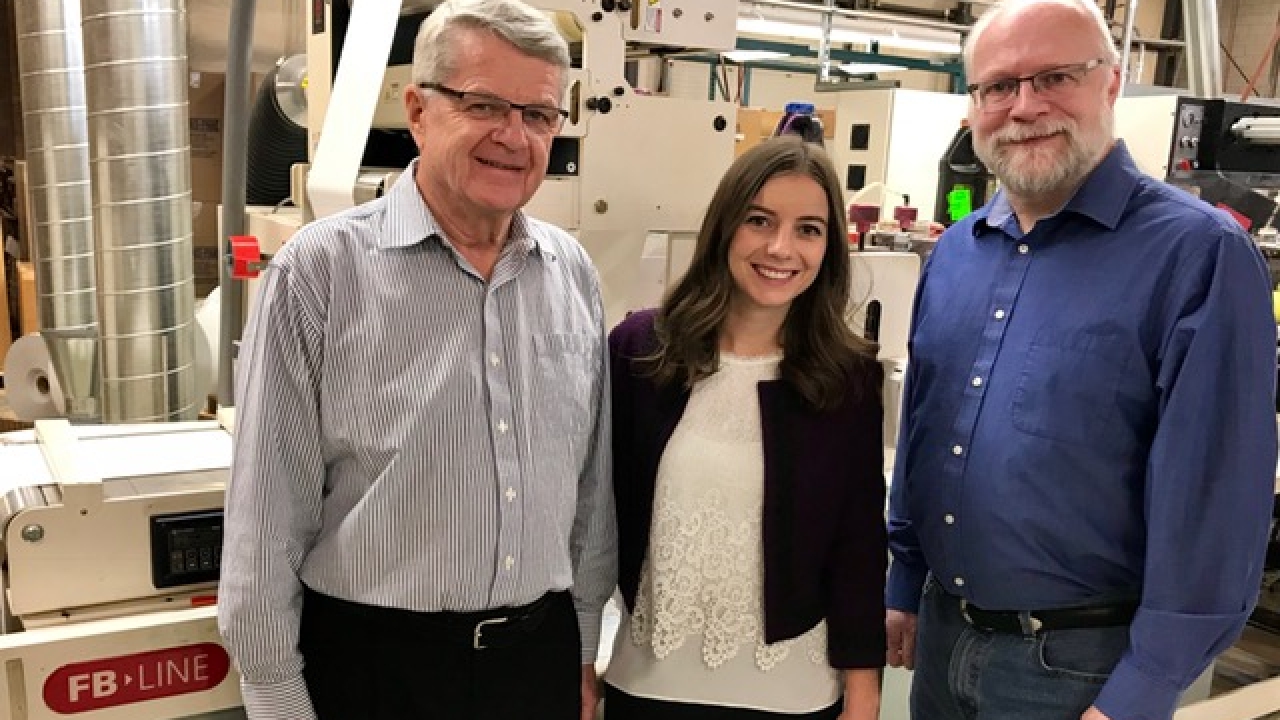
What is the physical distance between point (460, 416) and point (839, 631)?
62 cm

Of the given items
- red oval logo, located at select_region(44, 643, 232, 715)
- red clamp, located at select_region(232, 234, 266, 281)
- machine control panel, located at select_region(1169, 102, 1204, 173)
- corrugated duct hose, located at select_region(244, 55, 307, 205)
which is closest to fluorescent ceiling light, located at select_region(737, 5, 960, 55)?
corrugated duct hose, located at select_region(244, 55, 307, 205)

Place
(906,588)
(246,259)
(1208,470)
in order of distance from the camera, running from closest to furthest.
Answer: (1208,470) → (906,588) → (246,259)

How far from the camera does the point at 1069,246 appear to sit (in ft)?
4.71

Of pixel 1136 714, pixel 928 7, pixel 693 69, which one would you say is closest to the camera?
pixel 1136 714

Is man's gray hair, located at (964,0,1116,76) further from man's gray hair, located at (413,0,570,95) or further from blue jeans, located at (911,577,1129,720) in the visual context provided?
blue jeans, located at (911,577,1129,720)

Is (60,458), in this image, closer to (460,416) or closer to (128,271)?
(460,416)

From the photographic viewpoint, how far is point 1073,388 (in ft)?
4.46

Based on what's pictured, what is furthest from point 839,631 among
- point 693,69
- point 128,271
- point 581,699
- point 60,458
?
point 693,69

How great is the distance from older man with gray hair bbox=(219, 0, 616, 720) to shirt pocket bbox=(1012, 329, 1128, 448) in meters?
0.66

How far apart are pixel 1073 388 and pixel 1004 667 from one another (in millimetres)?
430

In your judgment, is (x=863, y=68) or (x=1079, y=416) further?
(x=863, y=68)

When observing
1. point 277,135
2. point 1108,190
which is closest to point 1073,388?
point 1108,190

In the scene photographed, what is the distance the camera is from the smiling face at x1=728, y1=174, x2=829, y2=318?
139 centimetres

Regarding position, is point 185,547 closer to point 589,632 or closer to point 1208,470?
point 589,632
